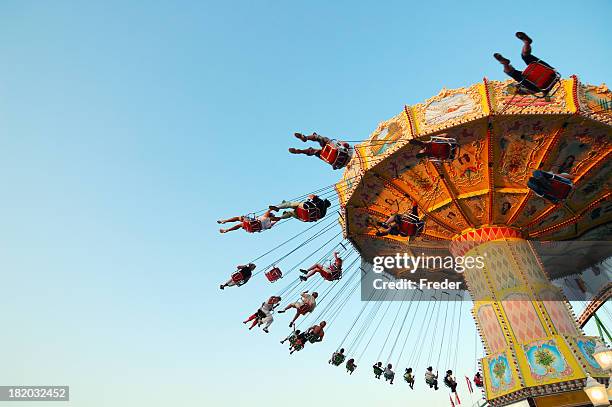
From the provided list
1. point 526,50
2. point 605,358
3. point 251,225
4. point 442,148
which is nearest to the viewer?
point 605,358

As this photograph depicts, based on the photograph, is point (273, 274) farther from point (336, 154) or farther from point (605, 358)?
point (605, 358)

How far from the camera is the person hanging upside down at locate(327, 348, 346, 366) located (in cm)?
1573

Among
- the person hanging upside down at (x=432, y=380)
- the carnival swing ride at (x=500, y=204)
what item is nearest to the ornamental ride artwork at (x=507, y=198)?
the carnival swing ride at (x=500, y=204)

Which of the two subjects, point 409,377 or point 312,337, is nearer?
point 312,337

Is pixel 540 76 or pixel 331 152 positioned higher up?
pixel 331 152

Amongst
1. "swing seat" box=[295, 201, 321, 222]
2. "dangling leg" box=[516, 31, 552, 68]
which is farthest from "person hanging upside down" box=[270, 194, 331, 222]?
"dangling leg" box=[516, 31, 552, 68]

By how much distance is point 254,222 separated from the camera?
12.0 m

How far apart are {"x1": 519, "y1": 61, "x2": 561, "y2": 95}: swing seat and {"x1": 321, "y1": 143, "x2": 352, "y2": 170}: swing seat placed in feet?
13.7

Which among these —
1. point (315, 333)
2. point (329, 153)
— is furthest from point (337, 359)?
point (329, 153)

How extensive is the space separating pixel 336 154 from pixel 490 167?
4.55m

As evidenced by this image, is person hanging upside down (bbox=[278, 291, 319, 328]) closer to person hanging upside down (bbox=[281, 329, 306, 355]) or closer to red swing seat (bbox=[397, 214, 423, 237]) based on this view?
person hanging upside down (bbox=[281, 329, 306, 355])

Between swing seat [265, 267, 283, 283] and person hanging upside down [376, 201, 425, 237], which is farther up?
swing seat [265, 267, 283, 283]

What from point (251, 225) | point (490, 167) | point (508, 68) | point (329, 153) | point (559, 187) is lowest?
point (559, 187)

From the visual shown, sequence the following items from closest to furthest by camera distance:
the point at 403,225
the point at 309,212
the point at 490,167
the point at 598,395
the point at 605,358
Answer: the point at 598,395 < the point at 605,358 < the point at 403,225 < the point at 309,212 < the point at 490,167
